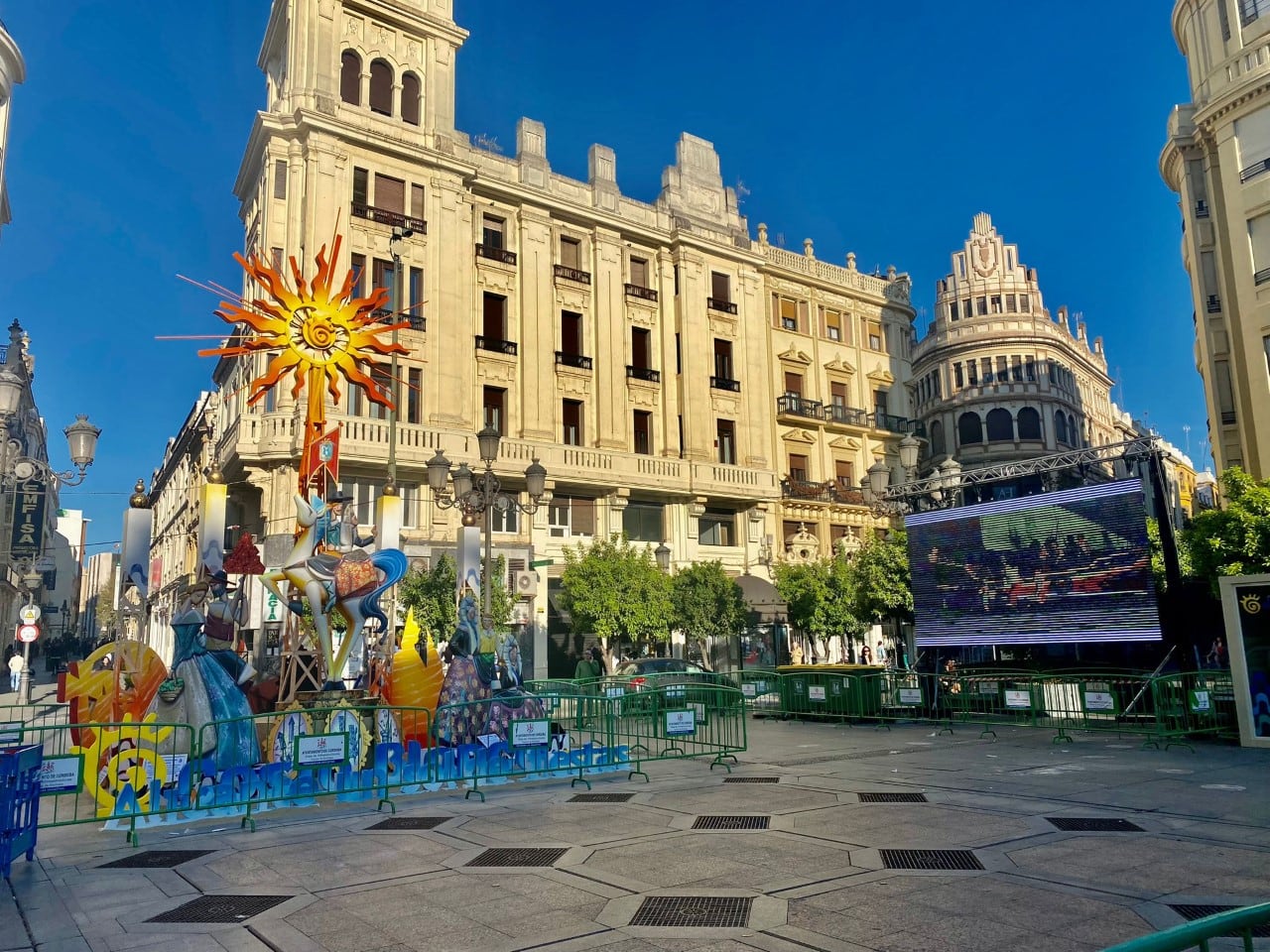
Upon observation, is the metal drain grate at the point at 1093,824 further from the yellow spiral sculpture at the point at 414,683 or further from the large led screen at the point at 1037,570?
the large led screen at the point at 1037,570

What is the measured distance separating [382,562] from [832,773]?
22.1 ft

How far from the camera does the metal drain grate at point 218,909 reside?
5988mm

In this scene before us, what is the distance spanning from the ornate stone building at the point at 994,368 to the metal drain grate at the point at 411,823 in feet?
146

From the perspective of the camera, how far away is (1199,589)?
19.0 meters

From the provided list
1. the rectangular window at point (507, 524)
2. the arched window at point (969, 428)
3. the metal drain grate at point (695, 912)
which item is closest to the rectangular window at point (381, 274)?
the rectangular window at point (507, 524)

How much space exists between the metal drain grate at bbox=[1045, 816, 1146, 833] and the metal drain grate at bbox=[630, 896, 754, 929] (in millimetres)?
3782

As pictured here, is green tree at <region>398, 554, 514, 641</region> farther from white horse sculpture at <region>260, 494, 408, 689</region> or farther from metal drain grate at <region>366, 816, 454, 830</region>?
metal drain grate at <region>366, 816, 454, 830</region>

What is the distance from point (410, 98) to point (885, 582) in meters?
22.6

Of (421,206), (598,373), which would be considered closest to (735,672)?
(598,373)

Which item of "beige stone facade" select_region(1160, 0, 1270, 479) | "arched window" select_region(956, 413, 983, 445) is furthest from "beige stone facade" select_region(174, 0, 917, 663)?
"arched window" select_region(956, 413, 983, 445)

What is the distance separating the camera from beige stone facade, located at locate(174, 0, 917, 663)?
92.3 feet

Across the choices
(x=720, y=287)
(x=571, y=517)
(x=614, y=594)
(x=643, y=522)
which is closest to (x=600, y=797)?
(x=614, y=594)

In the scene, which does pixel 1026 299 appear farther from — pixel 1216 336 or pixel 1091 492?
pixel 1091 492

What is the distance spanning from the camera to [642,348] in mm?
35906
